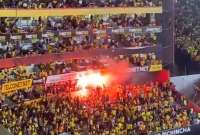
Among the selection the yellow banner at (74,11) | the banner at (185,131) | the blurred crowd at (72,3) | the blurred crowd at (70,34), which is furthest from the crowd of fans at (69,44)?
the banner at (185,131)

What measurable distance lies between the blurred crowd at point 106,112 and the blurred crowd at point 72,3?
1130 mm

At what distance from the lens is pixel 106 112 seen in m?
6.75

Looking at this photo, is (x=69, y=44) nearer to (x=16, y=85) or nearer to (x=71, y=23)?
(x=71, y=23)

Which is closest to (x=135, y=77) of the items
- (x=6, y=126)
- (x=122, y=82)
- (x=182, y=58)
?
(x=122, y=82)

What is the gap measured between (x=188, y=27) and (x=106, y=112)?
2.31m

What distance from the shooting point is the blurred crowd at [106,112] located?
604 centimetres

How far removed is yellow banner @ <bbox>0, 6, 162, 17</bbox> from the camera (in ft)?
19.7

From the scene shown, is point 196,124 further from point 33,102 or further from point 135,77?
point 33,102

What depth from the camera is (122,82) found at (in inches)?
276

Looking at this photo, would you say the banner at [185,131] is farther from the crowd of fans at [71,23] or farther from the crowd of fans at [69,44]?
the crowd of fans at [71,23]

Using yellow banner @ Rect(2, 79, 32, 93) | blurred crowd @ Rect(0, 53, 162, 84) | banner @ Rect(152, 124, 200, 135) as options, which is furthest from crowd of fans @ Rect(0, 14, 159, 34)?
banner @ Rect(152, 124, 200, 135)

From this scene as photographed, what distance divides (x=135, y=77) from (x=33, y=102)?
1761mm

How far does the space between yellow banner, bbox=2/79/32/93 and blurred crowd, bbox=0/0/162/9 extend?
954 millimetres

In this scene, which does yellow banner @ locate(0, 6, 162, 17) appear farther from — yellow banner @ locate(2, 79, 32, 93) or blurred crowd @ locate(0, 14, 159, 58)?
yellow banner @ locate(2, 79, 32, 93)
